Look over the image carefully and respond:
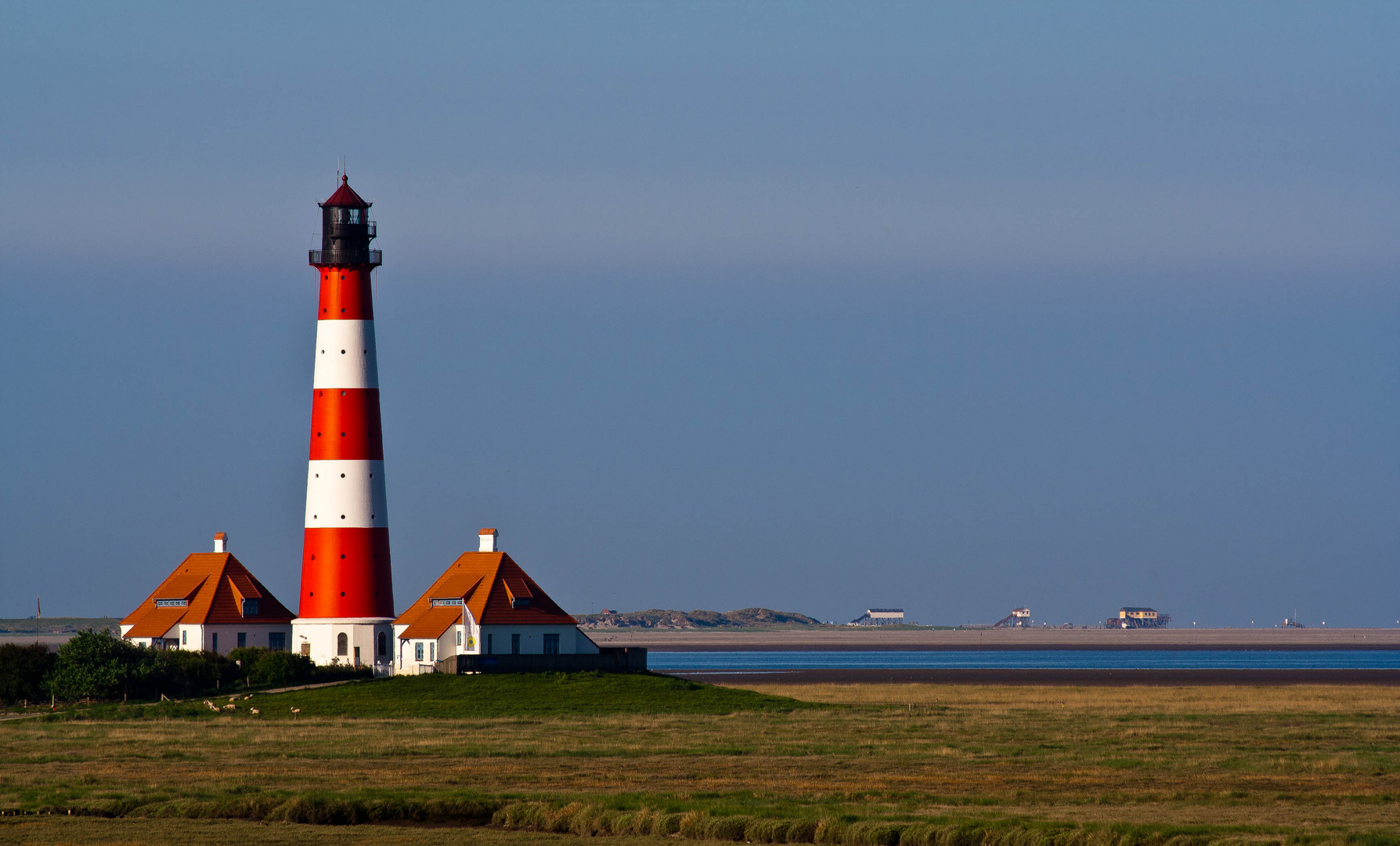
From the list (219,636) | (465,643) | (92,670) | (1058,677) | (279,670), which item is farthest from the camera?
(1058,677)

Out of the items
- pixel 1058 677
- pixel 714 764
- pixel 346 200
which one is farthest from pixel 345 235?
pixel 1058 677

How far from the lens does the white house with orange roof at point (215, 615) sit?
78000 millimetres

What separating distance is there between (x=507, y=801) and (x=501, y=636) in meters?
36.8

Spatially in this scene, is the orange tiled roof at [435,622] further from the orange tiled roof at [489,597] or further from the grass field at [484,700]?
the grass field at [484,700]

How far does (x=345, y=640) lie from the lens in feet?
240

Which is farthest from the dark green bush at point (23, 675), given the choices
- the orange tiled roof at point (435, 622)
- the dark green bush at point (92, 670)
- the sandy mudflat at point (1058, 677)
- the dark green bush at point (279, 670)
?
the sandy mudflat at point (1058, 677)

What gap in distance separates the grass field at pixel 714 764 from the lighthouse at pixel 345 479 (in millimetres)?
5739

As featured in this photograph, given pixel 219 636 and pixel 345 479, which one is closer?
pixel 345 479

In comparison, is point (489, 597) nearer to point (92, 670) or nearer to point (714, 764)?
point (92, 670)

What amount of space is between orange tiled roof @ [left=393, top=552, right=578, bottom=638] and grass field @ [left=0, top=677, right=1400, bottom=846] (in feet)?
18.5

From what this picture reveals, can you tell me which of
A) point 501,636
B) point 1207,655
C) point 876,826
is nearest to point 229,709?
point 501,636

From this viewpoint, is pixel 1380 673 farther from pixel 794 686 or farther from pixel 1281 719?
pixel 1281 719

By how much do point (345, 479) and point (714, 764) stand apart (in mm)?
29904

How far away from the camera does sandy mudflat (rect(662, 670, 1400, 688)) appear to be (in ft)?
329
